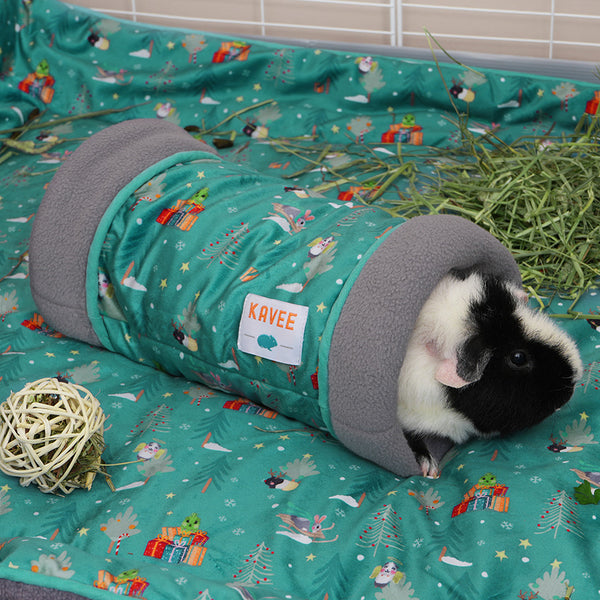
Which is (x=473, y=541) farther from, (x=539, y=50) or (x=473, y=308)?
(x=539, y=50)

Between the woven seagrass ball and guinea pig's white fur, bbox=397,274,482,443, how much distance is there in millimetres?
502

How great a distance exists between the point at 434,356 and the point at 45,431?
24.1 inches

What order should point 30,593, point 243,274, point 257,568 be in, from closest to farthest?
1. point 30,593
2. point 257,568
3. point 243,274

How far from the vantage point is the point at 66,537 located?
3.70 feet

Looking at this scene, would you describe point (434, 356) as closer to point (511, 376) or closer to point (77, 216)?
point (511, 376)

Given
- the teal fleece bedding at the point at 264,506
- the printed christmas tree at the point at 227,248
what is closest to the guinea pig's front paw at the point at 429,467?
the teal fleece bedding at the point at 264,506

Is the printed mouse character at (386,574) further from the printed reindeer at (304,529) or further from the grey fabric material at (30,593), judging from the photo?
the grey fabric material at (30,593)

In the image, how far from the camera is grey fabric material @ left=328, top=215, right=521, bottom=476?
1.14 m

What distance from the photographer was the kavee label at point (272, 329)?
1.23 meters

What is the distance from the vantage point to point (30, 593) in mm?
948

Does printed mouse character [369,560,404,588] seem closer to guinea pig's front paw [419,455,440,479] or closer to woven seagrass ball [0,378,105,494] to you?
guinea pig's front paw [419,455,440,479]

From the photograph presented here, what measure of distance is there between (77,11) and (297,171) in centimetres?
109

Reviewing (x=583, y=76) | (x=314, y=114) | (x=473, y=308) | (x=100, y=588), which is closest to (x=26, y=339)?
(x=100, y=588)

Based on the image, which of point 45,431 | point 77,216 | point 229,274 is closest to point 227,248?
point 229,274
